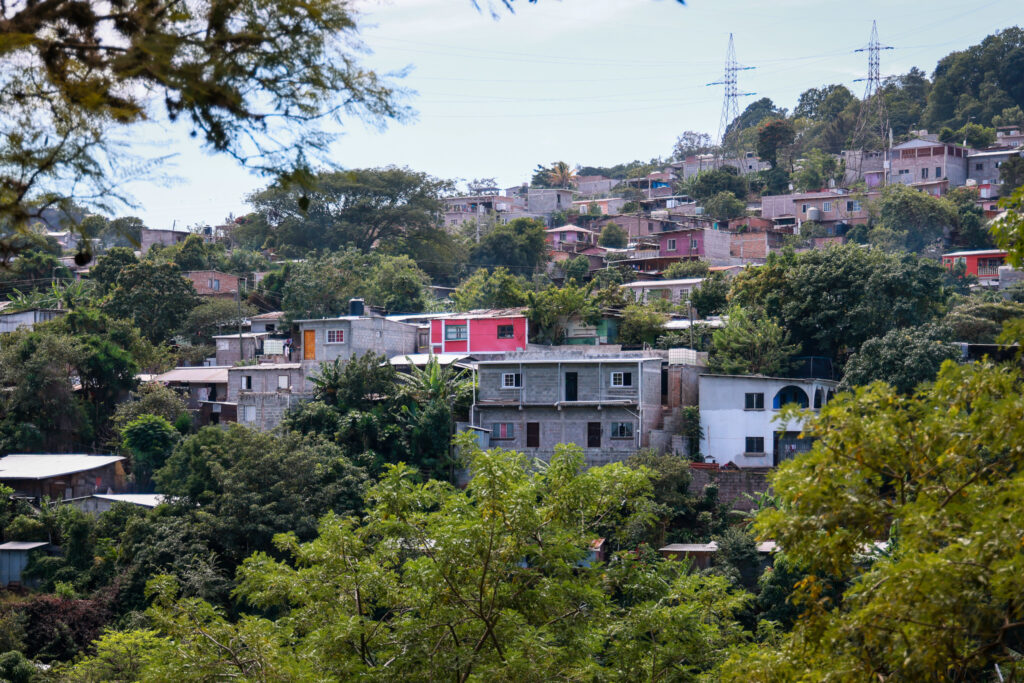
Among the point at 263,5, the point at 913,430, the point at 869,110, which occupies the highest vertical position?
the point at 869,110

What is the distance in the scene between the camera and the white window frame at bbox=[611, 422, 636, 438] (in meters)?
24.9

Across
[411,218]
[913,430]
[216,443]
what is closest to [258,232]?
[411,218]

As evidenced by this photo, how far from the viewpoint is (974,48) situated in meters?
68.6

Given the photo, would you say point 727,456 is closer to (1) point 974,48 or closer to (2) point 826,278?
(2) point 826,278

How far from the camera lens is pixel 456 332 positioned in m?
30.5

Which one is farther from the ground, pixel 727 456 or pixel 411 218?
pixel 411 218

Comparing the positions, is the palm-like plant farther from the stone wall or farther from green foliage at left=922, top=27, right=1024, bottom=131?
the stone wall

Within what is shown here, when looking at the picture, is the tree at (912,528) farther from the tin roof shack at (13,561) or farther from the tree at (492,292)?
the tree at (492,292)

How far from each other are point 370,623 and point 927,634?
6.35 m

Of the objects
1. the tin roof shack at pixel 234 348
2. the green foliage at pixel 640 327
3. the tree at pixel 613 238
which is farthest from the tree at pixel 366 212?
the green foliage at pixel 640 327

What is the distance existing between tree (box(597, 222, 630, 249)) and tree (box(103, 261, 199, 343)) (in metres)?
22.3

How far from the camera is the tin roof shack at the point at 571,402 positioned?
2502 cm

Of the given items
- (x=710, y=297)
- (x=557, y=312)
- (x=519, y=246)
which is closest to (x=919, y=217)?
(x=710, y=297)

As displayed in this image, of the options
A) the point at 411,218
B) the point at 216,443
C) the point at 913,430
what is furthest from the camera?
the point at 411,218
